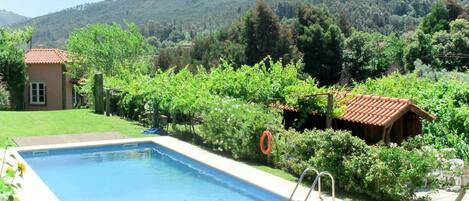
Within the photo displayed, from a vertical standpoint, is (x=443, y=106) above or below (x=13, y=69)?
above

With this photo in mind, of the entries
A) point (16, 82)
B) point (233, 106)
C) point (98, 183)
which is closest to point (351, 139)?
point (233, 106)

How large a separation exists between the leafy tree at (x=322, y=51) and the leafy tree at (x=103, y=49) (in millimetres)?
17911

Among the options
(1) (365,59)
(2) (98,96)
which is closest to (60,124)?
(2) (98,96)

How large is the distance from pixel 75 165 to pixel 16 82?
19641mm

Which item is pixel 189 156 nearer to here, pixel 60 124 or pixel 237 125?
pixel 237 125

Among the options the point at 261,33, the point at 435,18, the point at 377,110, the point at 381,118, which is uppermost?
the point at 435,18

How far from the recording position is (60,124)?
23.3 m

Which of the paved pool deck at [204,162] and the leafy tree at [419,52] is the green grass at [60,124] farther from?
the leafy tree at [419,52]

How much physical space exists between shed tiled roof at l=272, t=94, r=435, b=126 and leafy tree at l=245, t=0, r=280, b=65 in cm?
3621

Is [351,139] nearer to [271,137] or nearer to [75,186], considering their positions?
[271,137]

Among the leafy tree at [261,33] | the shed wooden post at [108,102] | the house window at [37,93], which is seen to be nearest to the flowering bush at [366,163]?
the shed wooden post at [108,102]

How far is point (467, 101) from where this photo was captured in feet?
55.1

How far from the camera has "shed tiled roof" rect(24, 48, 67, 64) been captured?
3631 cm

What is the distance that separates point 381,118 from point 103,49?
2803 centimetres
